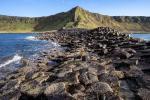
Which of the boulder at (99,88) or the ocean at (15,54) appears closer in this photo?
the boulder at (99,88)

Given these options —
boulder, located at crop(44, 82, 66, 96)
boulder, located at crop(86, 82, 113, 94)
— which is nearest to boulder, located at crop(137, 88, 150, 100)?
boulder, located at crop(86, 82, 113, 94)

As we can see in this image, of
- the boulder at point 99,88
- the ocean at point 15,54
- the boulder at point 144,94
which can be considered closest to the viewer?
the boulder at point 99,88

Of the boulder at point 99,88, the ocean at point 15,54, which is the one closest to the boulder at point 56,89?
the boulder at point 99,88

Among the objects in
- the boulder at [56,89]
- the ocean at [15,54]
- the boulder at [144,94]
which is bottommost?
the ocean at [15,54]

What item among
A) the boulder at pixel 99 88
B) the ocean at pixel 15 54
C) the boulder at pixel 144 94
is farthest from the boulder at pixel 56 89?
the ocean at pixel 15 54

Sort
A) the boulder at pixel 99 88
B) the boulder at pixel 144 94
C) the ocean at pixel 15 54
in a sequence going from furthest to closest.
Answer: the ocean at pixel 15 54, the boulder at pixel 144 94, the boulder at pixel 99 88

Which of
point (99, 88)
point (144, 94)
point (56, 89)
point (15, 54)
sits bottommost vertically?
point (15, 54)

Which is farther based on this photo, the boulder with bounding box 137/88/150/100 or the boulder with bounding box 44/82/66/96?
the boulder with bounding box 137/88/150/100

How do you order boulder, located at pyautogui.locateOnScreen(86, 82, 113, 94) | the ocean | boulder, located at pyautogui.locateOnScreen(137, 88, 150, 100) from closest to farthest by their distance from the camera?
boulder, located at pyautogui.locateOnScreen(86, 82, 113, 94) → boulder, located at pyautogui.locateOnScreen(137, 88, 150, 100) → the ocean

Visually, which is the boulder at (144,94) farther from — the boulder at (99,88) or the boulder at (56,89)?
the boulder at (56,89)

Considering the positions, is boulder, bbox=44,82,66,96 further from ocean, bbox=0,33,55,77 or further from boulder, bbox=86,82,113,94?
ocean, bbox=0,33,55,77

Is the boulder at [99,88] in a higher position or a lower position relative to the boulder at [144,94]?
higher

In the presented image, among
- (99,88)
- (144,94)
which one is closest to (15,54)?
(99,88)

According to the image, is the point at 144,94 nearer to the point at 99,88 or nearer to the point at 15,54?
the point at 99,88
